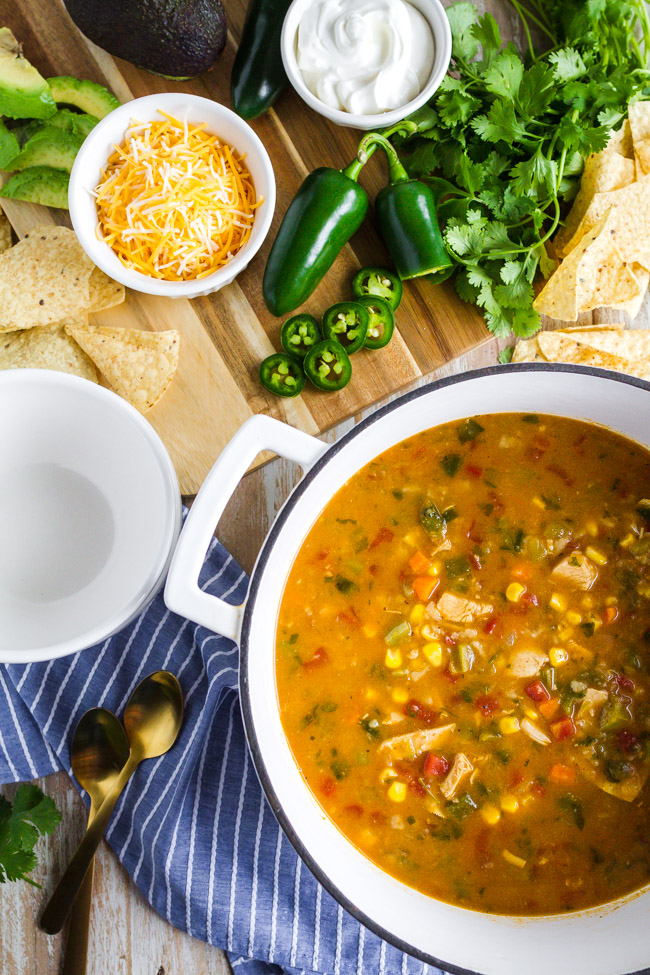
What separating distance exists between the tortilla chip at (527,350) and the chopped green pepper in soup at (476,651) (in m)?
0.53

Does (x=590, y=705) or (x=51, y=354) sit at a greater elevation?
(x=51, y=354)

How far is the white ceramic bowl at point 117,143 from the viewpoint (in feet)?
8.14

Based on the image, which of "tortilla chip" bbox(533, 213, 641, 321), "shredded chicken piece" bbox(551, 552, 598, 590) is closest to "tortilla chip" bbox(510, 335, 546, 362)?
"tortilla chip" bbox(533, 213, 641, 321)

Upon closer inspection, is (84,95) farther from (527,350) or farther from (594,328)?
(594,328)

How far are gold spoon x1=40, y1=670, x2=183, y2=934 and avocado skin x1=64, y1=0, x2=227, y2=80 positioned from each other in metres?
2.12

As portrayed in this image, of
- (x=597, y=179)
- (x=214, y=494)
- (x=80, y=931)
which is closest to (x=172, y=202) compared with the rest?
(x=214, y=494)

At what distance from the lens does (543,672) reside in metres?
2.29

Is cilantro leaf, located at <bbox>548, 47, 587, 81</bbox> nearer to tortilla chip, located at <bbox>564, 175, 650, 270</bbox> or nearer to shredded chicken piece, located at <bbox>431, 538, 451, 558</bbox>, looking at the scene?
tortilla chip, located at <bbox>564, 175, 650, 270</bbox>

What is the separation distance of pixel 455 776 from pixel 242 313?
174 cm

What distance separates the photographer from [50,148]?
2609mm

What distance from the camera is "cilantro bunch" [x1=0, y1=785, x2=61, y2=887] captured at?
94.3 inches

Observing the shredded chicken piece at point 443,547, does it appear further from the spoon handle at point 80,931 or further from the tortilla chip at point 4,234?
the tortilla chip at point 4,234

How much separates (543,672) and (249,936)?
135 centimetres

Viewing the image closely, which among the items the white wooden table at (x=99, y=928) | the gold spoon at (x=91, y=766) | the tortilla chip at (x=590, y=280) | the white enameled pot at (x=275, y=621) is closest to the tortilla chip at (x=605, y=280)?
the tortilla chip at (x=590, y=280)
